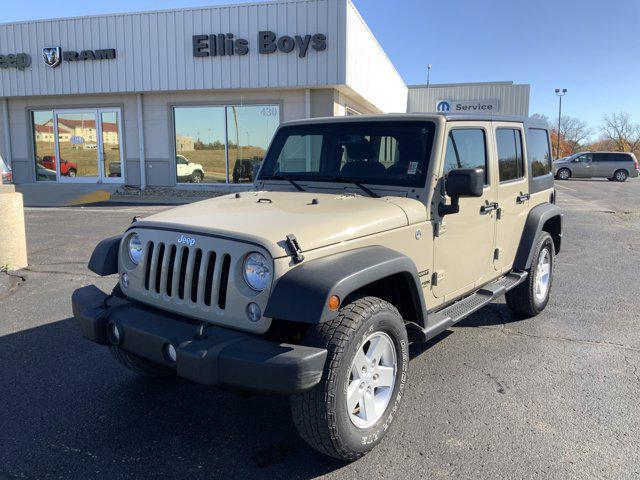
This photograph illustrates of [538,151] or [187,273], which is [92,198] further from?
[187,273]

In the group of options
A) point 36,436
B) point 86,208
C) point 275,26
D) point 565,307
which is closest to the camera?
point 36,436

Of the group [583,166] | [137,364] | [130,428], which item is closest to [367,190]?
[137,364]

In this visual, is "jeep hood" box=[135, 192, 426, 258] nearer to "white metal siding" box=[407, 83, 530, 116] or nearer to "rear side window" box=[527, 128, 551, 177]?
"rear side window" box=[527, 128, 551, 177]

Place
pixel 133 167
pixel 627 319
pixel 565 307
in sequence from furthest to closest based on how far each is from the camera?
pixel 133 167, pixel 565 307, pixel 627 319

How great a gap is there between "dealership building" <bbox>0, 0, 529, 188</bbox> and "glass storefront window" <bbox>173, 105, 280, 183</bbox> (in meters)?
0.03

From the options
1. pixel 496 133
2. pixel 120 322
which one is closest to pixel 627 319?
pixel 496 133

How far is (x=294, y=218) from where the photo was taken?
3143 millimetres

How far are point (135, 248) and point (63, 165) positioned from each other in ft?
57.6

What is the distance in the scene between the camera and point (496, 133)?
4.60 metres

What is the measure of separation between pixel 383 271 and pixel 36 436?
2293 millimetres

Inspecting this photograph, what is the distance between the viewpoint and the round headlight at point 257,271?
2.75 meters

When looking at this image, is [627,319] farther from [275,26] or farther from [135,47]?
[135,47]

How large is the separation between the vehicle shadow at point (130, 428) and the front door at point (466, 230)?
148cm

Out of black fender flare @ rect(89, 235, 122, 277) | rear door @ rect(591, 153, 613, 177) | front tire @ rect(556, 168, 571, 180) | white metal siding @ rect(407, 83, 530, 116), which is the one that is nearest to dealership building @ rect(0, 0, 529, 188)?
black fender flare @ rect(89, 235, 122, 277)
